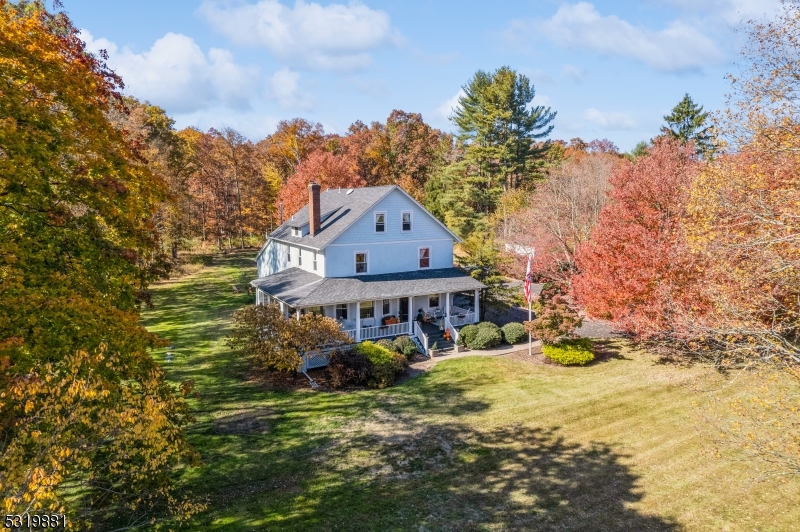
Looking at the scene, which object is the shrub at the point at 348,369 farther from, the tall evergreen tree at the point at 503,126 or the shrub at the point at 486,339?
the tall evergreen tree at the point at 503,126

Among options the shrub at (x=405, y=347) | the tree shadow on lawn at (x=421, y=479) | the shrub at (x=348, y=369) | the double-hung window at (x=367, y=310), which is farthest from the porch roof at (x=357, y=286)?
the tree shadow on lawn at (x=421, y=479)

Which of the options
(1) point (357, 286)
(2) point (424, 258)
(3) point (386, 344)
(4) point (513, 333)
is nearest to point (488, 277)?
(2) point (424, 258)

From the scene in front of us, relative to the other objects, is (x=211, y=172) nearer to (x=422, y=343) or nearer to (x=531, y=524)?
(x=422, y=343)

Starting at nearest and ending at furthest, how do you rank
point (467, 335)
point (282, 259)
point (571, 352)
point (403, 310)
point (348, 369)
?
point (348, 369) < point (571, 352) < point (467, 335) < point (403, 310) < point (282, 259)

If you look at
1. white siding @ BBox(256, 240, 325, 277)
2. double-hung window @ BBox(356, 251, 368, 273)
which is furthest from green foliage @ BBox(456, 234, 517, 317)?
white siding @ BBox(256, 240, 325, 277)

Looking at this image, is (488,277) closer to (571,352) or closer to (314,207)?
(571,352)

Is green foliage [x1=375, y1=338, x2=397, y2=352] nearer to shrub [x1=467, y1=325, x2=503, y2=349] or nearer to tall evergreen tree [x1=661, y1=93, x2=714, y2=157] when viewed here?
shrub [x1=467, y1=325, x2=503, y2=349]

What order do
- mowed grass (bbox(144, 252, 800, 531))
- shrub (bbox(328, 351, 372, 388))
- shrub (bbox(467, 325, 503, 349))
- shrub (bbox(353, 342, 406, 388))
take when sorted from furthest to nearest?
shrub (bbox(467, 325, 503, 349)), shrub (bbox(353, 342, 406, 388)), shrub (bbox(328, 351, 372, 388)), mowed grass (bbox(144, 252, 800, 531))
